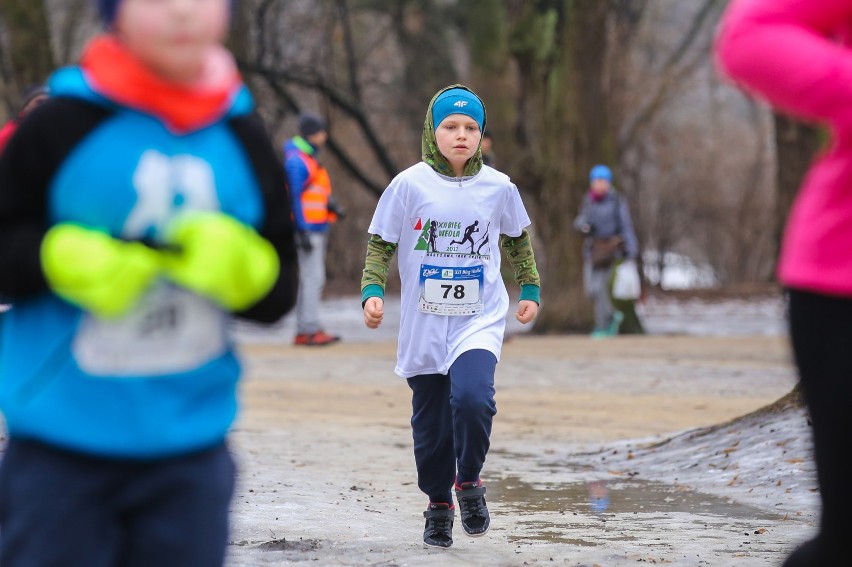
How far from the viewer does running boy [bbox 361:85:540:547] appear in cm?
565

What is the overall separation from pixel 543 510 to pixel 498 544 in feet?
2.88

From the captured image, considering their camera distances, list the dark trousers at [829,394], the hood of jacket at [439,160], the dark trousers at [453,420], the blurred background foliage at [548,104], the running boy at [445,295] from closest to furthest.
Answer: the dark trousers at [829,394]
the dark trousers at [453,420]
the running boy at [445,295]
the hood of jacket at [439,160]
the blurred background foliage at [548,104]

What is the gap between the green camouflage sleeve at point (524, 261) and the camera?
599cm

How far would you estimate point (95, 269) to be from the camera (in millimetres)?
2699

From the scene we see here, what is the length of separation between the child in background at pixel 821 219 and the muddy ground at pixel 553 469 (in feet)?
7.97

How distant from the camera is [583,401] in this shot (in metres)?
11.1

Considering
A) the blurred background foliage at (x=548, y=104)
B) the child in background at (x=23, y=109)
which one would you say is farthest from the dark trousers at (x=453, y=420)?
the blurred background foliage at (x=548, y=104)

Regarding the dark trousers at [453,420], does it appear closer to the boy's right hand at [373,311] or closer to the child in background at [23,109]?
the boy's right hand at [373,311]

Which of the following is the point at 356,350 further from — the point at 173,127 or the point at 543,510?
the point at 173,127

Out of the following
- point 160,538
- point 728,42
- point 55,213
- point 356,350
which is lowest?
point 356,350

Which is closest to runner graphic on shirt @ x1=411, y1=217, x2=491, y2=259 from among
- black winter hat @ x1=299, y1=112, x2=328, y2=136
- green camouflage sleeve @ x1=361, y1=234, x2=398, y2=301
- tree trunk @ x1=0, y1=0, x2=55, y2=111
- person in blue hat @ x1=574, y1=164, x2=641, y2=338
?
green camouflage sleeve @ x1=361, y1=234, x2=398, y2=301

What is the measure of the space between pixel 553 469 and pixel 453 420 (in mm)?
2470

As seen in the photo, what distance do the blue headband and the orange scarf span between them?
118 inches

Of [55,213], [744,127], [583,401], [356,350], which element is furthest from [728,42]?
[744,127]
